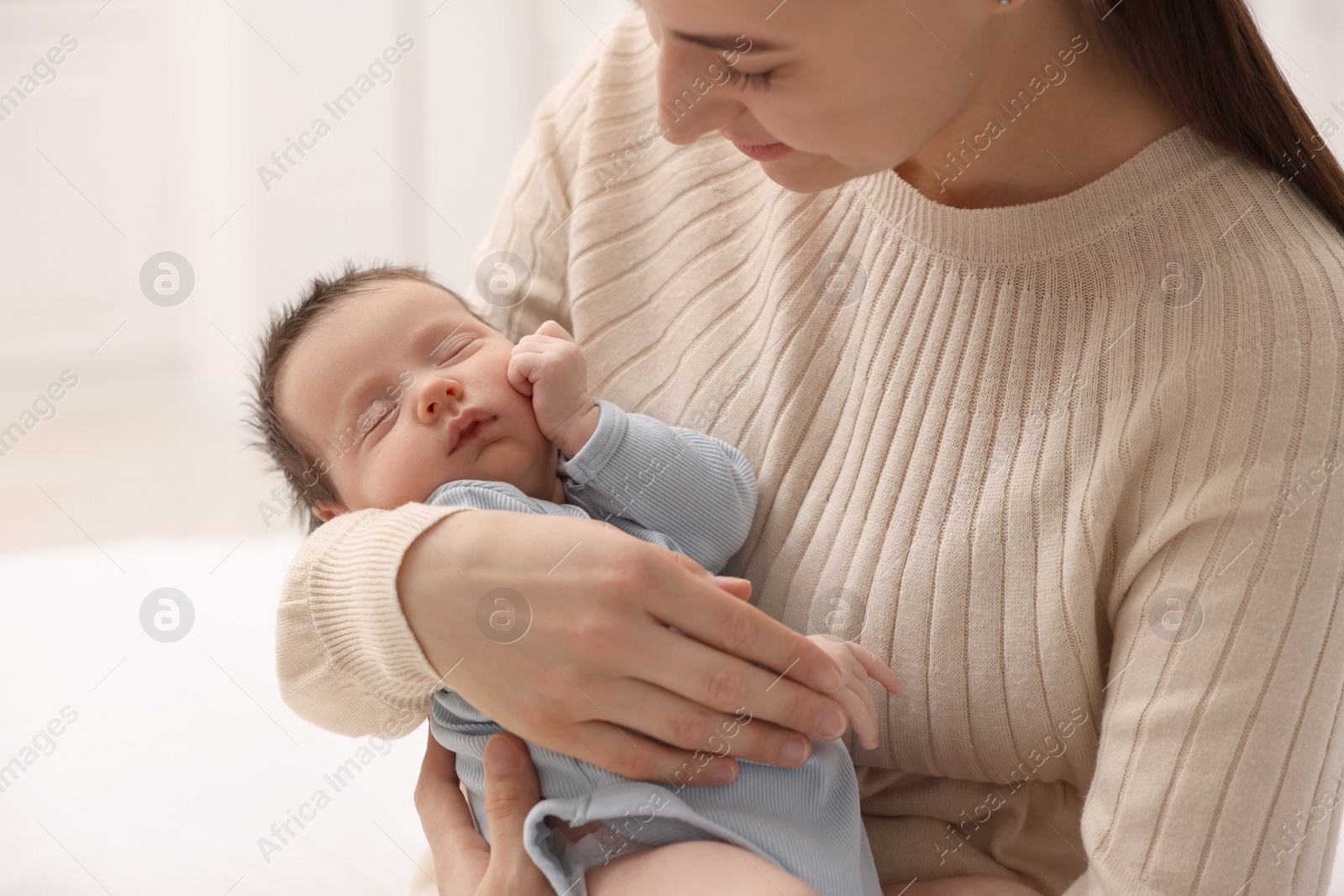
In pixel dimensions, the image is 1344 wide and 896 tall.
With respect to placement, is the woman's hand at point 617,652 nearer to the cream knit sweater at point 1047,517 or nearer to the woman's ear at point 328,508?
the cream knit sweater at point 1047,517

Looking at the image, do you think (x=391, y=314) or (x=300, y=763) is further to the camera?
(x=300, y=763)

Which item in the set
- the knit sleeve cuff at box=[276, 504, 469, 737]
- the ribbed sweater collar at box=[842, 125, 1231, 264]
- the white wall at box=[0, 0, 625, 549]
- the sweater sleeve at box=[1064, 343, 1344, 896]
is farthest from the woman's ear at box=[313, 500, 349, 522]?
the white wall at box=[0, 0, 625, 549]

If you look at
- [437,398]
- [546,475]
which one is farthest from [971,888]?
[437,398]

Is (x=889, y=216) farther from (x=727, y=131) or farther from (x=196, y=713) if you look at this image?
(x=196, y=713)

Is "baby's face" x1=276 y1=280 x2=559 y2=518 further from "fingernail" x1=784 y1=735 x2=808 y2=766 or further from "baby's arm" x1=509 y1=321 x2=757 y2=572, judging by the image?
"fingernail" x1=784 y1=735 x2=808 y2=766

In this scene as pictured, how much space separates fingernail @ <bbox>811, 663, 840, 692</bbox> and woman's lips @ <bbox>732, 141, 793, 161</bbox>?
413 mm

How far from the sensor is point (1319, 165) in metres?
0.90

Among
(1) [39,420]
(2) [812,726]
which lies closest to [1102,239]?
(2) [812,726]

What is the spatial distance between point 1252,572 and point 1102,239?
0.97 ft

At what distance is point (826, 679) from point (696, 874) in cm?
17

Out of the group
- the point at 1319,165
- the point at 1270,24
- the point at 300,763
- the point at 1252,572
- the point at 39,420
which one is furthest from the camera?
the point at 39,420

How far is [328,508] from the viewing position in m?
1.18

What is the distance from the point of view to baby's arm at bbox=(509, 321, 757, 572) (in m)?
1.01

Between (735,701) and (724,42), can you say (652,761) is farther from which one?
(724,42)
